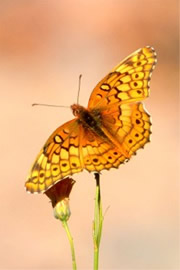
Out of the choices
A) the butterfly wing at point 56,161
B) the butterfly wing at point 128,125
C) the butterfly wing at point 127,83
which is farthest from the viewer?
the butterfly wing at point 127,83

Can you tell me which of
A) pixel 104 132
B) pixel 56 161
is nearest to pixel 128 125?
pixel 104 132

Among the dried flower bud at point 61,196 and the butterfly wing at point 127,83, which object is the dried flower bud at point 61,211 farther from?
the butterfly wing at point 127,83

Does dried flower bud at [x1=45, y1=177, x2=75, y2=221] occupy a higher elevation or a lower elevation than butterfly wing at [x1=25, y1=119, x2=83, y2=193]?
lower

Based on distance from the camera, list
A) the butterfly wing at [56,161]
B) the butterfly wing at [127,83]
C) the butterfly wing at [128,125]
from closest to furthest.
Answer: the butterfly wing at [56,161], the butterfly wing at [128,125], the butterfly wing at [127,83]

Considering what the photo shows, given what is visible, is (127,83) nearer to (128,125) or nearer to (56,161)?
(128,125)

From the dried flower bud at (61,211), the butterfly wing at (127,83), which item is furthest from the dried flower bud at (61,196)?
the butterfly wing at (127,83)

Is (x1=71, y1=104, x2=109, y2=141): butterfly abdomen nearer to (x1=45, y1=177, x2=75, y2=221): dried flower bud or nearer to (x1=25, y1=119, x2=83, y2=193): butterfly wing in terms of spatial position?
(x1=25, y1=119, x2=83, y2=193): butterfly wing

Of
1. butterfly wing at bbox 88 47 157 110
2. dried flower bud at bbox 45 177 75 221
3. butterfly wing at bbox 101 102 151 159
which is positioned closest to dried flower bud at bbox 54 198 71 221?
dried flower bud at bbox 45 177 75 221
